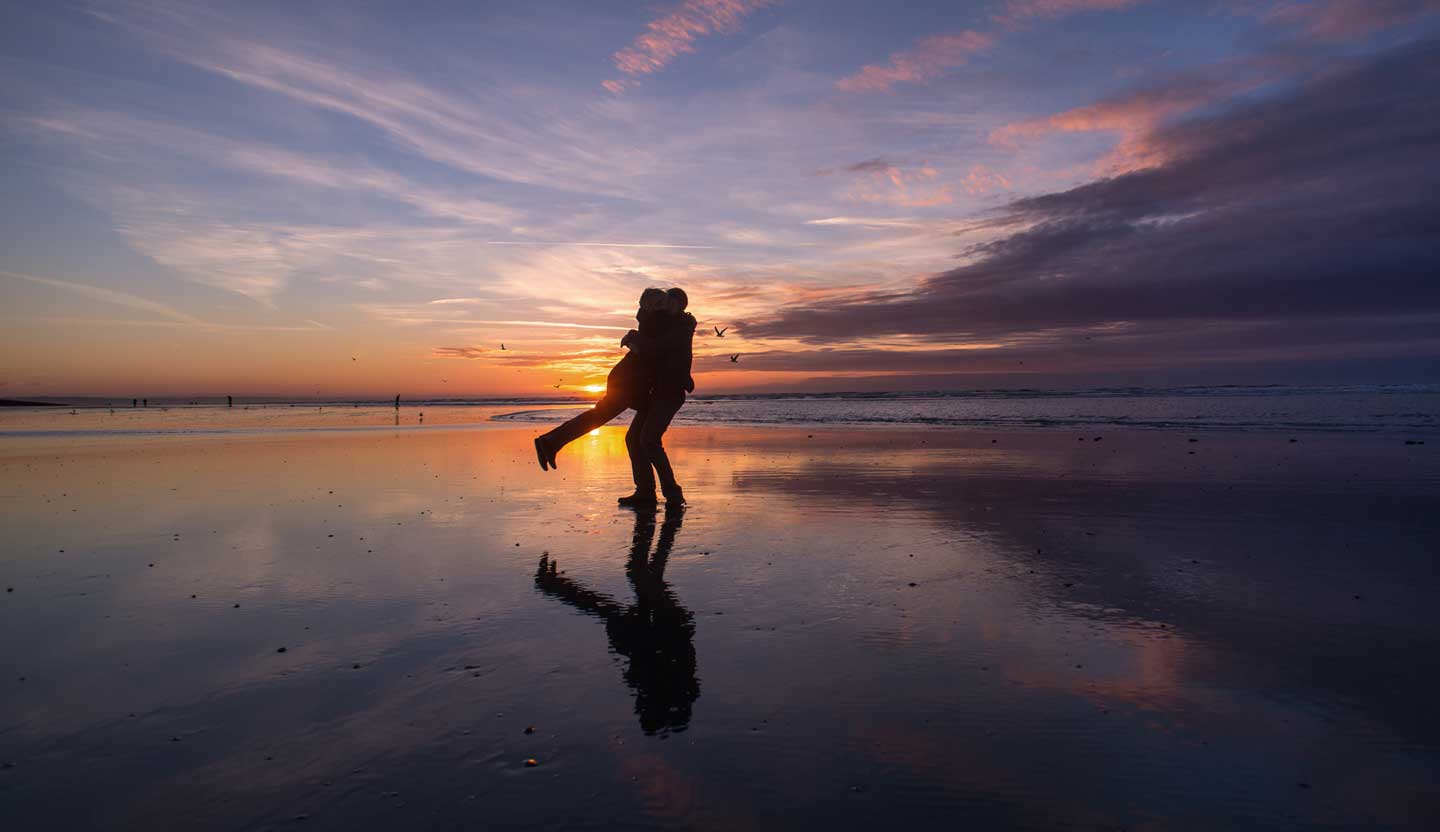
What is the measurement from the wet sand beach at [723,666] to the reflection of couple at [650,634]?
30 mm

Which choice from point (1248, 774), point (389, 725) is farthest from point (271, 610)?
point (1248, 774)

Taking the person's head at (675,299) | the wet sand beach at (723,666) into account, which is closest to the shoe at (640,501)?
the wet sand beach at (723,666)

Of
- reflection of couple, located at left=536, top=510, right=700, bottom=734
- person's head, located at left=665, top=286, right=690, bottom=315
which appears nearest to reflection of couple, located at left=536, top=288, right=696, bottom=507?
person's head, located at left=665, top=286, right=690, bottom=315

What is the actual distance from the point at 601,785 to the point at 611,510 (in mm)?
7429

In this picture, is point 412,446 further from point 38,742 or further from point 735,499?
point 38,742

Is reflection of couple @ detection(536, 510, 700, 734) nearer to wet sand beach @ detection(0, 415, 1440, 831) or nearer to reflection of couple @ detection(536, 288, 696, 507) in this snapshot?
wet sand beach @ detection(0, 415, 1440, 831)

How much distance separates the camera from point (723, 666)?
463 cm

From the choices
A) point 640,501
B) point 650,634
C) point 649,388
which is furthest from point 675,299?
point 650,634

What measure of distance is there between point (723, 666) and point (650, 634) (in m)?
0.75

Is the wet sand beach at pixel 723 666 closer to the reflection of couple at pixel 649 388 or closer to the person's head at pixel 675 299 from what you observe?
the reflection of couple at pixel 649 388

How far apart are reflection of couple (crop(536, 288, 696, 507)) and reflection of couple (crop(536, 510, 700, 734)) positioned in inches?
119

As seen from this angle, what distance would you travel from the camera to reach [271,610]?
5793mm

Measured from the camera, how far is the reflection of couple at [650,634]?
13.4 feet

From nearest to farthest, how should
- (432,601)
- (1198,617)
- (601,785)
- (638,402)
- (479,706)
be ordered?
1. (601,785)
2. (479,706)
3. (1198,617)
4. (432,601)
5. (638,402)
